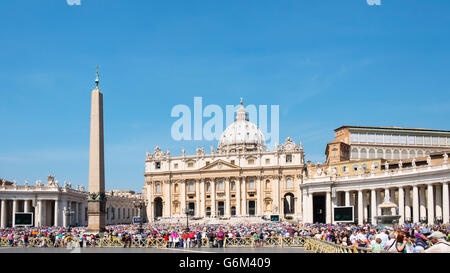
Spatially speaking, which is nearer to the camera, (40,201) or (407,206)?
(407,206)

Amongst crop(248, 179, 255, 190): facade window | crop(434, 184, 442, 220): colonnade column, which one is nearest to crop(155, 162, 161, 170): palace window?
crop(248, 179, 255, 190): facade window

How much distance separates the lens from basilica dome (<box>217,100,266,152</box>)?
12425 cm

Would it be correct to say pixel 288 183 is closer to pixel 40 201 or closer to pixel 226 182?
pixel 226 182

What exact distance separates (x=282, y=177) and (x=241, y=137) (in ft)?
111

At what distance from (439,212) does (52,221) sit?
52294mm

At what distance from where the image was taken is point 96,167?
29.0m

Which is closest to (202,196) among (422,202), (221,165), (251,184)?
(221,165)

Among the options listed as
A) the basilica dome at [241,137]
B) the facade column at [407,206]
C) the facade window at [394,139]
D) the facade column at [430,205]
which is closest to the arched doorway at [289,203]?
the facade window at [394,139]

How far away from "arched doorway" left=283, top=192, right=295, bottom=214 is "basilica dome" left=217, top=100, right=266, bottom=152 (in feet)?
81.7

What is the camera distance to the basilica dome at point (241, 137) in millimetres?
124250

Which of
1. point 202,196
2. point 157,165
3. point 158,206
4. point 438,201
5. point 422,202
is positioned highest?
point 157,165

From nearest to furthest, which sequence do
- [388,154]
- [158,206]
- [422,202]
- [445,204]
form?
[445,204], [422,202], [388,154], [158,206]

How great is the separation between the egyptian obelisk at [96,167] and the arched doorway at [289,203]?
222 feet
